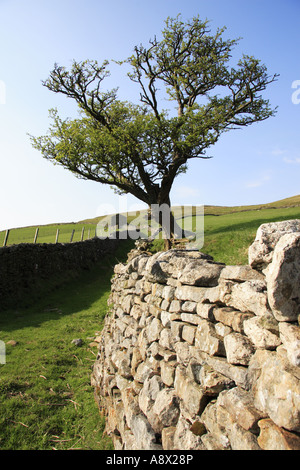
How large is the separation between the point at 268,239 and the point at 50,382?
22.7ft

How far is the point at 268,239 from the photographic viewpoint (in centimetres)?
271

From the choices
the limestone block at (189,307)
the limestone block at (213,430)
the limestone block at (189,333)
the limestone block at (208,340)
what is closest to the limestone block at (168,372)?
the limestone block at (189,333)

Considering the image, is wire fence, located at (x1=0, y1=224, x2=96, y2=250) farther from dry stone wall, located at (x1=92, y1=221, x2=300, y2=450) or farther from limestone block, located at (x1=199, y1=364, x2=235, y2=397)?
limestone block, located at (x1=199, y1=364, x2=235, y2=397)

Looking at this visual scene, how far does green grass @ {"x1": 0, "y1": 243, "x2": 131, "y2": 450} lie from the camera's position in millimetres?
5461

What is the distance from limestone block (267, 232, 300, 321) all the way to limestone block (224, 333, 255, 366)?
1.58 ft

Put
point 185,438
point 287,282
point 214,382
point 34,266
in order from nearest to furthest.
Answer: point 287,282, point 214,382, point 185,438, point 34,266

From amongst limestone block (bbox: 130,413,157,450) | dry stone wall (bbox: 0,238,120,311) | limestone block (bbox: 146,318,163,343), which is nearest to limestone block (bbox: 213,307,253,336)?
limestone block (bbox: 146,318,163,343)

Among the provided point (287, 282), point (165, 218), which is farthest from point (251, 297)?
point (165, 218)

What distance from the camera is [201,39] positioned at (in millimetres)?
22094

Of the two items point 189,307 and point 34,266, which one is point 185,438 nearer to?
point 189,307
